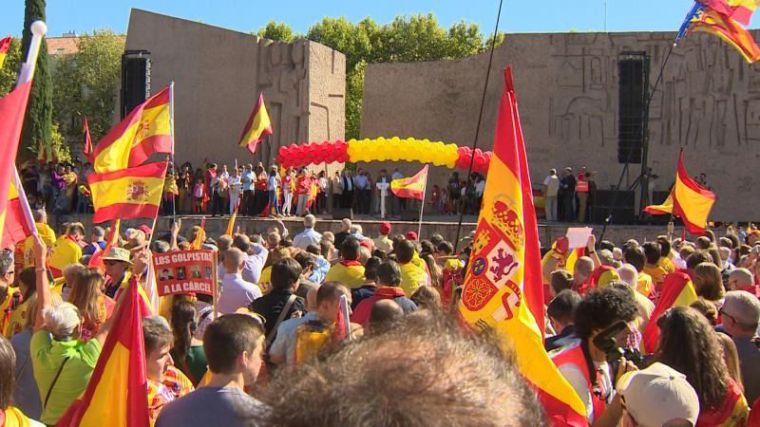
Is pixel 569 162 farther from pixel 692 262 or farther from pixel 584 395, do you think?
pixel 584 395

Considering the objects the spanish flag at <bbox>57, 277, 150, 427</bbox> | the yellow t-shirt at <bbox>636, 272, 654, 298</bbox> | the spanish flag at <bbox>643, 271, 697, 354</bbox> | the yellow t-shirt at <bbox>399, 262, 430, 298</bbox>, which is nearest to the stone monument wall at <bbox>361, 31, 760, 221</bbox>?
the yellow t-shirt at <bbox>636, 272, 654, 298</bbox>

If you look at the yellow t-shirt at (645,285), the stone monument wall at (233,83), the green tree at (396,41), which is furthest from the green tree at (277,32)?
the yellow t-shirt at (645,285)

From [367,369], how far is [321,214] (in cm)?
2451

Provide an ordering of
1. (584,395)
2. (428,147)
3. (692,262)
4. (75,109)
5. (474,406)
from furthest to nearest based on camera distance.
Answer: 1. (75,109)
2. (428,147)
3. (692,262)
4. (584,395)
5. (474,406)

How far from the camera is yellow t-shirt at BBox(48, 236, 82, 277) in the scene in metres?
9.48

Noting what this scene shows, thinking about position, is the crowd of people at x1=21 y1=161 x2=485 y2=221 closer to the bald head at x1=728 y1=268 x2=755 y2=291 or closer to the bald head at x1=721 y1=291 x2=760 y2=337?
the bald head at x1=728 y1=268 x2=755 y2=291

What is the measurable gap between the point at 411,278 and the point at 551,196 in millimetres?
16846

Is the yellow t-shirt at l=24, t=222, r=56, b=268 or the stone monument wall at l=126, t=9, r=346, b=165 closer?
the yellow t-shirt at l=24, t=222, r=56, b=268

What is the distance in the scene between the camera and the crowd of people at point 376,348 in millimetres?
1176

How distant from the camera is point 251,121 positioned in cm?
1917

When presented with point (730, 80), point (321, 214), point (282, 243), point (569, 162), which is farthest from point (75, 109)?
point (282, 243)

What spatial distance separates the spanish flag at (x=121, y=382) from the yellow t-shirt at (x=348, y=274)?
11.8ft

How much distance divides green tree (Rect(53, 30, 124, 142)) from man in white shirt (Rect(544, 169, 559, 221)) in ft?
96.5

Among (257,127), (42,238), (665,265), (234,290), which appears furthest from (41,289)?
(257,127)
